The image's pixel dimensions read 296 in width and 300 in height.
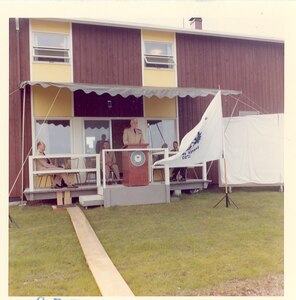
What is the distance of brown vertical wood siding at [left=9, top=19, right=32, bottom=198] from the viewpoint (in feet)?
33.8

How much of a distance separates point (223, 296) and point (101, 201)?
542 cm

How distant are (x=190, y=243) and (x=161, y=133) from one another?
6715mm

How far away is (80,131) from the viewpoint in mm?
11102

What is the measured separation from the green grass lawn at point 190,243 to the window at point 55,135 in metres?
3.10

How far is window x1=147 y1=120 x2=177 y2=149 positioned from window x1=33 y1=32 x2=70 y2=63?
3.27m

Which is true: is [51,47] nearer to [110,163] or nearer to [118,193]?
[110,163]

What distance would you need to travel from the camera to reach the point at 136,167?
916cm

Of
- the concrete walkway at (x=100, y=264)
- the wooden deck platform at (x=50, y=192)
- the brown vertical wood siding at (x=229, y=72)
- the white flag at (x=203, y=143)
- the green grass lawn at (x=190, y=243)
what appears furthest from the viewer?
the brown vertical wood siding at (x=229, y=72)

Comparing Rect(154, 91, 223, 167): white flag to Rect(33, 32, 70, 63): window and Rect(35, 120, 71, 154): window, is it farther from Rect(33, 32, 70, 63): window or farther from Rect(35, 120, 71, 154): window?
Rect(33, 32, 70, 63): window

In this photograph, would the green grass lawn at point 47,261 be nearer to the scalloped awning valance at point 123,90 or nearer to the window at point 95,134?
the scalloped awning valance at point 123,90

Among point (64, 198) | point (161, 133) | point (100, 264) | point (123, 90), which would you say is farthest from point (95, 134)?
point (100, 264)

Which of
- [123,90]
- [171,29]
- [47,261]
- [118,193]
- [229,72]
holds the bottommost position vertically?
[47,261]

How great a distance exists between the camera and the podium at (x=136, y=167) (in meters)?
9.12

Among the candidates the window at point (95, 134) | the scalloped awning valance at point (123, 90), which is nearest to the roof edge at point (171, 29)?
the scalloped awning valance at point (123, 90)
